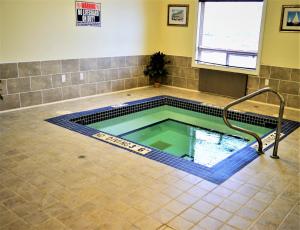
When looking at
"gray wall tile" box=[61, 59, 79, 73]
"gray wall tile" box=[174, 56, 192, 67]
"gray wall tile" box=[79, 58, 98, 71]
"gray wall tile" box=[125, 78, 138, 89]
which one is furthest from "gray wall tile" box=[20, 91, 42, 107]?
"gray wall tile" box=[174, 56, 192, 67]

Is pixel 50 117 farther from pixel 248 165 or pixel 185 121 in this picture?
pixel 248 165

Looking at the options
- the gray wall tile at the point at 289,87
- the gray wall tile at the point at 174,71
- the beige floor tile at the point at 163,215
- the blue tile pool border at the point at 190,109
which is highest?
the gray wall tile at the point at 174,71

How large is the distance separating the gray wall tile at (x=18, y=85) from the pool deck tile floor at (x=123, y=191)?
1242 mm

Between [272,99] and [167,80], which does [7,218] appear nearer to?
[272,99]

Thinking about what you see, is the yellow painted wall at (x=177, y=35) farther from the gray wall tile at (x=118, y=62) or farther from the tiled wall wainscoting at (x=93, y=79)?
the gray wall tile at (x=118, y=62)

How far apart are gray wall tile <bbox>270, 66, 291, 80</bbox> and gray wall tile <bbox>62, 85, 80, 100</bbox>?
373 centimetres

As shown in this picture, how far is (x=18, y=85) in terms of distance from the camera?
5.04 metres

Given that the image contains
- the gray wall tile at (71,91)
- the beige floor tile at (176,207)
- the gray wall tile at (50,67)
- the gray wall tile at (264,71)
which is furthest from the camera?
the gray wall tile at (264,71)

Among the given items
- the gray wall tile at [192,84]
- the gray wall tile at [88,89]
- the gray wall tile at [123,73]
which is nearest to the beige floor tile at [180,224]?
the gray wall tile at [88,89]

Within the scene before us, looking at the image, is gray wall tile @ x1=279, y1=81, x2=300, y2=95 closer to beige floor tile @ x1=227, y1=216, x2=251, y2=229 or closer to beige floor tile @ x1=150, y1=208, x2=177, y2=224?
beige floor tile @ x1=227, y1=216, x2=251, y2=229

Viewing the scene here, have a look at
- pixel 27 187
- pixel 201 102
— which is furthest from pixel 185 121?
pixel 27 187

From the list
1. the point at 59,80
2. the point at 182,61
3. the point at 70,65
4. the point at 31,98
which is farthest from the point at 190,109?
the point at 31,98

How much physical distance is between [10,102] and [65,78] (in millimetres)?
1092

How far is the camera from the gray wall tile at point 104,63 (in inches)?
244
